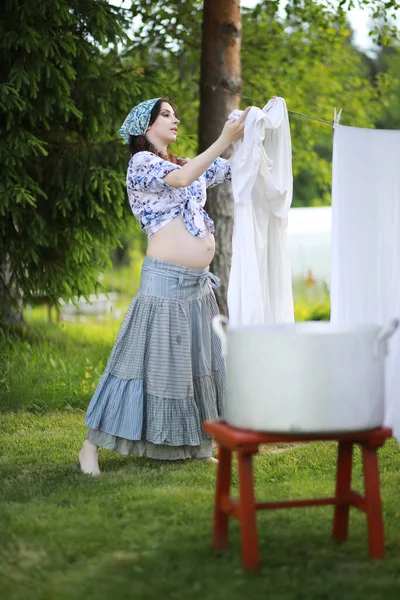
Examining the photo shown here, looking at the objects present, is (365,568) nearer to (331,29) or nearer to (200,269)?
(200,269)

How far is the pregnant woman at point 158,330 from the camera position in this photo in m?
4.28

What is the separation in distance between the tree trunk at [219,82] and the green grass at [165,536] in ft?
7.71

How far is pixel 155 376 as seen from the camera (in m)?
4.28

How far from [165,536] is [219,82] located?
396 cm

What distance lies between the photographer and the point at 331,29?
903 cm

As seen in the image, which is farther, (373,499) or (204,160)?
(204,160)

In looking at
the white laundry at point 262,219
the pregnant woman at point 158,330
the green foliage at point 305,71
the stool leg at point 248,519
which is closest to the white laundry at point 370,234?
the white laundry at point 262,219

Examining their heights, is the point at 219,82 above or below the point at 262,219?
above

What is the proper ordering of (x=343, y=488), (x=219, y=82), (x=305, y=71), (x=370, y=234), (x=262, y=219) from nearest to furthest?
(x=343, y=488) → (x=370, y=234) → (x=262, y=219) → (x=219, y=82) → (x=305, y=71)

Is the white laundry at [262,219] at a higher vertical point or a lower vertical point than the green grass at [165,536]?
higher

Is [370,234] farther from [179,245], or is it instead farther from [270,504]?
[270,504]

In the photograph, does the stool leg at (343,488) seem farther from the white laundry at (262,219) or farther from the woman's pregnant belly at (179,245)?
the woman's pregnant belly at (179,245)

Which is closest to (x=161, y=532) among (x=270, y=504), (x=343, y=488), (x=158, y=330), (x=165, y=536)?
(x=165, y=536)

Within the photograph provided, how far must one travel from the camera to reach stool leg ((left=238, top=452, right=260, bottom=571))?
9.04 ft
